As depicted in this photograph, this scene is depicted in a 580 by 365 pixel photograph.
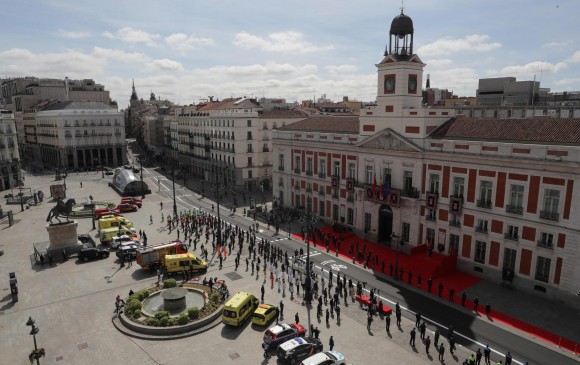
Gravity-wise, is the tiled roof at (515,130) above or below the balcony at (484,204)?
above

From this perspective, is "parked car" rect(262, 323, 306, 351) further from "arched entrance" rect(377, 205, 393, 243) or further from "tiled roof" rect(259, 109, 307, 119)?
"tiled roof" rect(259, 109, 307, 119)

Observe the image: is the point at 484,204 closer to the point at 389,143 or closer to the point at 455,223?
the point at 455,223

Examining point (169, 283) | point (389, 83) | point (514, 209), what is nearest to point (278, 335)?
point (169, 283)

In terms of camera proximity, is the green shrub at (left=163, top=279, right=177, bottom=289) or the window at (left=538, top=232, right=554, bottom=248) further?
the green shrub at (left=163, top=279, right=177, bottom=289)

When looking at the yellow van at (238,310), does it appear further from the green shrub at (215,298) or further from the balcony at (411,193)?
the balcony at (411,193)

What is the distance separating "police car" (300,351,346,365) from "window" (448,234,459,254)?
788 inches

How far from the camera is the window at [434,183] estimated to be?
39969 mm

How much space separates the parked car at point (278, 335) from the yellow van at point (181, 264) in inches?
546

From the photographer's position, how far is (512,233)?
34.4 metres

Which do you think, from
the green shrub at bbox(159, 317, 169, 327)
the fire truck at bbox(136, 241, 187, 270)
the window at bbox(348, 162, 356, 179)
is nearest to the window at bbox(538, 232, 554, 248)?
the window at bbox(348, 162, 356, 179)

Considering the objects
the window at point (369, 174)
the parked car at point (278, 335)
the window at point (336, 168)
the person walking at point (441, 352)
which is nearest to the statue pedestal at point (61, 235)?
Answer: the parked car at point (278, 335)

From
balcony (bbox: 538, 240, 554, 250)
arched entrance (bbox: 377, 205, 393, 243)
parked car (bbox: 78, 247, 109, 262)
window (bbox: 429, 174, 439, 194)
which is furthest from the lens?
arched entrance (bbox: 377, 205, 393, 243)

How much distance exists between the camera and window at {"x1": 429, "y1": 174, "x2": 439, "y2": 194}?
3997 centimetres

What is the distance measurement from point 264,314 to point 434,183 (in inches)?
857
